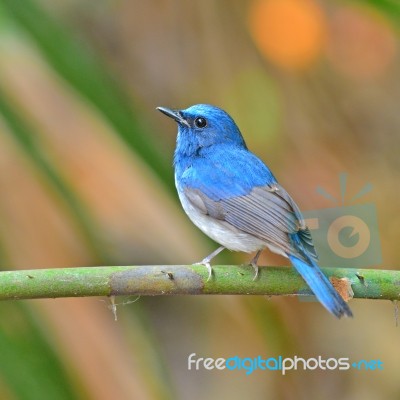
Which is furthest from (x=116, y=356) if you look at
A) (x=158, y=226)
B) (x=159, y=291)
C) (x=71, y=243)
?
(x=71, y=243)

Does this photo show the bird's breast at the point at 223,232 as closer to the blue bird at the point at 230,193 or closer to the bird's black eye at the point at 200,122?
the blue bird at the point at 230,193

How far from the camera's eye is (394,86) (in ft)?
15.4

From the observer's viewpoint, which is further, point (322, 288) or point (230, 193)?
point (230, 193)

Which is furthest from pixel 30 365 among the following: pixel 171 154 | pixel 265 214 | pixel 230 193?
pixel 171 154

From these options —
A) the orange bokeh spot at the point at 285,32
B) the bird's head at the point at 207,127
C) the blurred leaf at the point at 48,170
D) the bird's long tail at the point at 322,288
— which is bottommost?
the bird's long tail at the point at 322,288

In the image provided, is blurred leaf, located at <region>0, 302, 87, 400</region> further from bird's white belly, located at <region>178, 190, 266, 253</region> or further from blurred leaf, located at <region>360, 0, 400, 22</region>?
blurred leaf, located at <region>360, 0, 400, 22</region>

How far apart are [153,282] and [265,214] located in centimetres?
89

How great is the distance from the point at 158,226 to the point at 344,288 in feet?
4.04

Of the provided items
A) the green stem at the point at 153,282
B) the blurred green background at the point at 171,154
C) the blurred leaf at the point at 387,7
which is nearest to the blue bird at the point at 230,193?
the blurred green background at the point at 171,154

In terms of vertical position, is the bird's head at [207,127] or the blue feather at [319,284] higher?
the bird's head at [207,127]

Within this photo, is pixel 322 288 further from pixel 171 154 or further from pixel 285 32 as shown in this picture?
pixel 285 32

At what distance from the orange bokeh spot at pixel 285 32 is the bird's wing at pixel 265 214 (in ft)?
5.15

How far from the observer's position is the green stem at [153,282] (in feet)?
5.63

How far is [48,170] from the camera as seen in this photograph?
1.80 m
